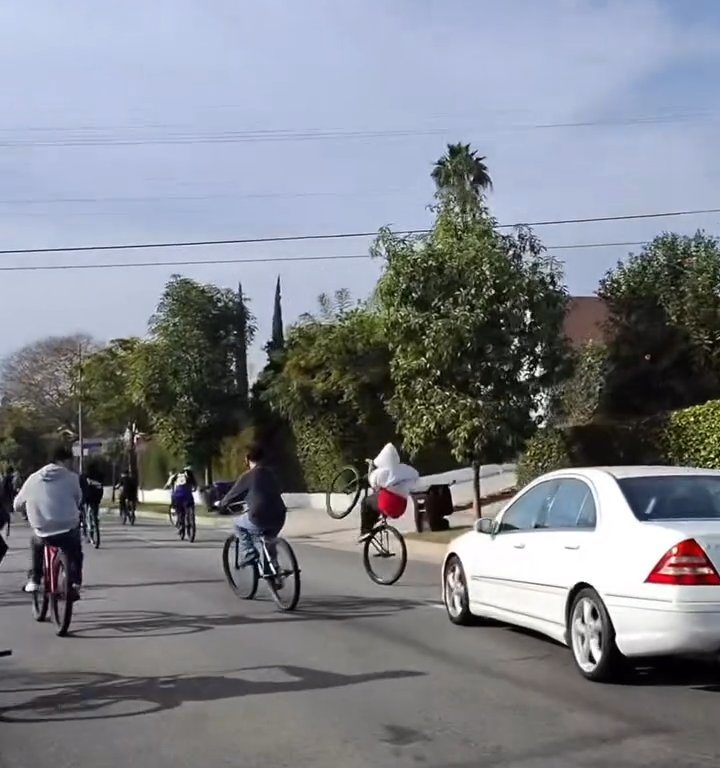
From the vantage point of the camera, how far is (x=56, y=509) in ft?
39.2

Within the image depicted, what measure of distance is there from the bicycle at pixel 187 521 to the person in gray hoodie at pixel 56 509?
1400 centimetres

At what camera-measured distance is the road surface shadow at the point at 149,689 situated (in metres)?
8.50

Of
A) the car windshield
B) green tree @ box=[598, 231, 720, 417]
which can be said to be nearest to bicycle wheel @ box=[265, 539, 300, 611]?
the car windshield

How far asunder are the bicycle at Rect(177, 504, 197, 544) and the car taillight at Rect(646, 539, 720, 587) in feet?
60.1

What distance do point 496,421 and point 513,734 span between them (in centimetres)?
1732

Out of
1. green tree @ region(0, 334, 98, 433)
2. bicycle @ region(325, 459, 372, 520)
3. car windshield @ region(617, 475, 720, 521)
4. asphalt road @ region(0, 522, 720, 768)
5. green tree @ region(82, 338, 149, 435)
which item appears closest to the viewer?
asphalt road @ region(0, 522, 720, 768)

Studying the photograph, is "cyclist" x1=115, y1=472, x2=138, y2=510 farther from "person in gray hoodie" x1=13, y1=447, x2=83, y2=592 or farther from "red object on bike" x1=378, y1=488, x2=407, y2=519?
"person in gray hoodie" x1=13, y1=447, x2=83, y2=592

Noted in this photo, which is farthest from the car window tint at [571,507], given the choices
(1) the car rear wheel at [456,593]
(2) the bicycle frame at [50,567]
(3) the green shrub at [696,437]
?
(3) the green shrub at [696,437]

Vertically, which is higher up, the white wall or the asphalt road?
the white wall

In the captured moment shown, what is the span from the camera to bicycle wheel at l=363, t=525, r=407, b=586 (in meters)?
16.1

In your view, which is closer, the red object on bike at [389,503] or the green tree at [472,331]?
the red object on bike at [389,503]

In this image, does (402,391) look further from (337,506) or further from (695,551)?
(695,551)

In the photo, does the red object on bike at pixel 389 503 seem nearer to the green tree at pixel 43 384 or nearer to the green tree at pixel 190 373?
the green tree at pixel 190 373

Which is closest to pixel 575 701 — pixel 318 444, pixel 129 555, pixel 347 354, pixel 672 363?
pixel 129 555
